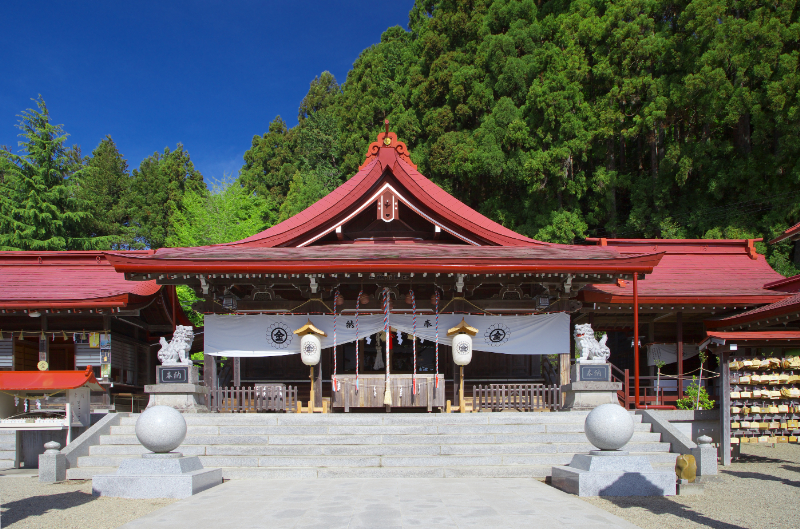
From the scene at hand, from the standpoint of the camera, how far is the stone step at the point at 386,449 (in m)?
10.9

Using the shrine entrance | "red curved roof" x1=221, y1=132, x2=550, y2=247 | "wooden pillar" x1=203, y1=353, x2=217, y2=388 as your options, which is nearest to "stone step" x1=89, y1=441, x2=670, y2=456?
the shrine entrance

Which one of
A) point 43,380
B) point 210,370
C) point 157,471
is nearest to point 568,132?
point 210,370

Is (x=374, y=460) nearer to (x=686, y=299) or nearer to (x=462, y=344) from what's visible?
(x=462, y=344)

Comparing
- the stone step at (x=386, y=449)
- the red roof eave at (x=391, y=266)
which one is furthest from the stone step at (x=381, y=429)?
the red roof eave at (x=391, y=266)

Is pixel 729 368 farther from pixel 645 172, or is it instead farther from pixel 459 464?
pixel 645 172

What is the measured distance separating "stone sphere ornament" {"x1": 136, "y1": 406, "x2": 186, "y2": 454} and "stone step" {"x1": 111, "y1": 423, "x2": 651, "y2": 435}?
9.65ft

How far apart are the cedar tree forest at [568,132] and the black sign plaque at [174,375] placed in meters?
17.4

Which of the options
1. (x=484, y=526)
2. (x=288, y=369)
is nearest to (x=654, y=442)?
(x=484, y=526)

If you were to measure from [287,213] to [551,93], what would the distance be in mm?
15969

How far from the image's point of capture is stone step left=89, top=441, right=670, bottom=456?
1091cm

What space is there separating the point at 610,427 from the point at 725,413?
4.41 meters

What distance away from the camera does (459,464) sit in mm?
10531

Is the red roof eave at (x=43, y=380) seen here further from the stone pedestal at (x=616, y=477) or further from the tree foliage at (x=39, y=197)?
the tree foliage at (x=39, y=197)

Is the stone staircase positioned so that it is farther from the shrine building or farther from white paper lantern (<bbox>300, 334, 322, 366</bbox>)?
white paper lantern (<bbox>300, 334, 322, 366</bbox>)
